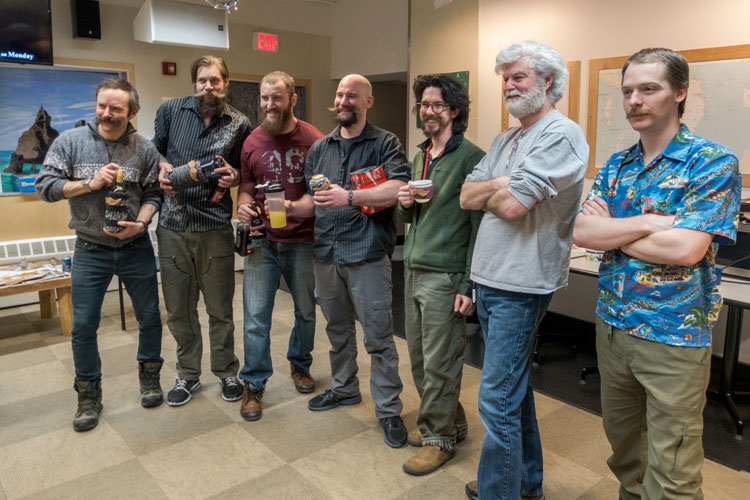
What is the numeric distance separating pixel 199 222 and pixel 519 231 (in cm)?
173

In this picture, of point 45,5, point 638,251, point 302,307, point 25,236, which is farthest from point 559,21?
point 25,236

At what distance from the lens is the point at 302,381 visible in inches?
128

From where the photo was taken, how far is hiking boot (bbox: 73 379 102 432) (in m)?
2.80

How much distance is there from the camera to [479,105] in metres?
4.95

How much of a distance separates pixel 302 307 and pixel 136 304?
0.86 meters

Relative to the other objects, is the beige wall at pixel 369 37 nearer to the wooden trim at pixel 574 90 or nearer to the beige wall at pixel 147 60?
the beige wall at pixel 147 60

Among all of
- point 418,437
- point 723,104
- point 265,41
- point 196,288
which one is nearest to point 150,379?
point 196,288

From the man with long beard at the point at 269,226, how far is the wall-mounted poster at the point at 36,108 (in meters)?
3.30

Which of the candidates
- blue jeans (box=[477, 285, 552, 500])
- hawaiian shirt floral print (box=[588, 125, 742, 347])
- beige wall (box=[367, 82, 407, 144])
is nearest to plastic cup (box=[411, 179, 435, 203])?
blue jeans (box=[477, 285, 552, 500])

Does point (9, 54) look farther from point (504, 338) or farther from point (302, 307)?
point (504, 338)

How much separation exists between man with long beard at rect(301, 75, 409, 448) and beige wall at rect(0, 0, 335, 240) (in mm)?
3522

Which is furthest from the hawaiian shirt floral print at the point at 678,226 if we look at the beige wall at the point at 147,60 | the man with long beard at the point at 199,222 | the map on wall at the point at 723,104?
the beige wall at the point at 147,60

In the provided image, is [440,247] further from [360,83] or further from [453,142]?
[360,83]

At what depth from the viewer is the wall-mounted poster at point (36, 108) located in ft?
16.4
